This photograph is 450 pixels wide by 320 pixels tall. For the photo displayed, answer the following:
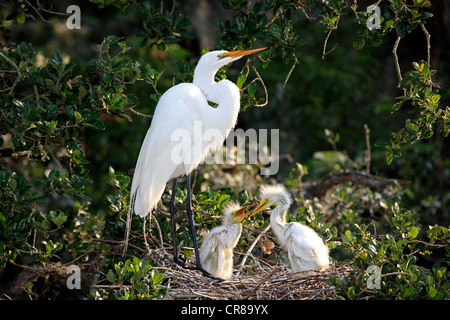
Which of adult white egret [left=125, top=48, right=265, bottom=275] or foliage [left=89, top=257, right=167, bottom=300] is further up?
adult white egret [left=125, top=48, right=265, bottom=275]

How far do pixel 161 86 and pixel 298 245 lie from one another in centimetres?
310

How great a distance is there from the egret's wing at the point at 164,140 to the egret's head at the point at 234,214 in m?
0.36

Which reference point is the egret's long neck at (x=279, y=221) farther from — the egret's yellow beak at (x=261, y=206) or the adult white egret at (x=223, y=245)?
the adult white egret at (x=223, y=245)

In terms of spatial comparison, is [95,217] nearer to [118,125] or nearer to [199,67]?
[199,67]

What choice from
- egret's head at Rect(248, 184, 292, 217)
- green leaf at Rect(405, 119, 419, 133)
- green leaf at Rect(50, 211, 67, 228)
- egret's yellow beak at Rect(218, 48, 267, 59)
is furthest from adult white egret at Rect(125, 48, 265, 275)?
green leaf at Rect(405, 119, 419, 133)

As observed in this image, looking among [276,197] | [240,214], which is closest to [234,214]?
→ [240,214]

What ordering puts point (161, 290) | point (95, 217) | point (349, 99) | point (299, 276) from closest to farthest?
point (161, 290) → point (299, 276) → point (95, 217) → point (349, 99)

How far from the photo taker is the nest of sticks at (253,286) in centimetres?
Answer: 253

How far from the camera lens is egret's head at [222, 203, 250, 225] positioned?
2904 mm

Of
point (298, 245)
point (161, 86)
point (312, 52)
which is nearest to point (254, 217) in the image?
point (298, 245)

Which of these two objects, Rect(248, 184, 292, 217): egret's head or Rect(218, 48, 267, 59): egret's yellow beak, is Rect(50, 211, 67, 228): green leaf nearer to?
Rect(248, 184, 292, 217): egret's head

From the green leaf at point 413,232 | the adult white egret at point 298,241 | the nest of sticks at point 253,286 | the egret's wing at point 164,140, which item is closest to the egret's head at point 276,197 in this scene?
the adult white egret at point 298,241

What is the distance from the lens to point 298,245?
277 cm

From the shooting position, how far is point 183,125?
283 centimetres
